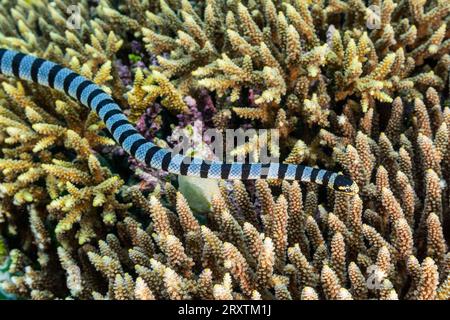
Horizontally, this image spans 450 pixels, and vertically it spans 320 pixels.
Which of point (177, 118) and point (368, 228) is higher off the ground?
point (177, 118)

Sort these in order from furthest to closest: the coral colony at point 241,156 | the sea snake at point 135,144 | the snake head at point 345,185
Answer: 1. the sea snake at point 135,144
2. the snake head at point 345,185
3. the coral colony at point 241,156

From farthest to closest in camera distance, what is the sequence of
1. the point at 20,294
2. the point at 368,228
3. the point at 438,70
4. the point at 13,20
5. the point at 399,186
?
the point at 13,20 < the point at 438,70 < the point at 20,294 < the point at 399,186 < the point at 368,228

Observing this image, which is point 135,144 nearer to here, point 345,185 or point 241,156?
point 241,156

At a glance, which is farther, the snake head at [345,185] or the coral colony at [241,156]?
the snake head at [345,185]

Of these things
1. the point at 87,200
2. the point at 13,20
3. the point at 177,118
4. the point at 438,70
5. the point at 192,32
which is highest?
the point at 13,20

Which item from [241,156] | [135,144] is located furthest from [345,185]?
[135,144]

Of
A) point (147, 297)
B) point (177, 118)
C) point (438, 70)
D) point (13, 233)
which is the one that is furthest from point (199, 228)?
point (438, 70)
